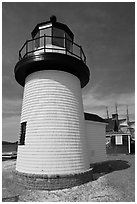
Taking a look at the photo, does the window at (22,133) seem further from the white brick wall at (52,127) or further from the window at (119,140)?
the window at (119,140)

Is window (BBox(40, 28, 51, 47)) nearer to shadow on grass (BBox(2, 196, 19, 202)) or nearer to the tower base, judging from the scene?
the tower base

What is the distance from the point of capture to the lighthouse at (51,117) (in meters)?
7.34

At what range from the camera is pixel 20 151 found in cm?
843

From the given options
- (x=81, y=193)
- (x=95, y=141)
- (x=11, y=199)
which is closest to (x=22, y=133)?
(x=11, y=199)

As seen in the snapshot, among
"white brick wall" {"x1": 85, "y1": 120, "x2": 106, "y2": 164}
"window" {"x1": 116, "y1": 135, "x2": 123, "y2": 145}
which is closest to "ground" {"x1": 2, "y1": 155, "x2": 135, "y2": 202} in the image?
"white brick wall" {"x1": 85, "y1": 120, "x2": 106, "y2": 164}

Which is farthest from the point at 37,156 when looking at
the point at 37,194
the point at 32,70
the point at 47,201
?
the point at 32,70

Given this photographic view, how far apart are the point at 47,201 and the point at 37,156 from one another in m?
1.92

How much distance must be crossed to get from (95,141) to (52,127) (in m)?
5.19

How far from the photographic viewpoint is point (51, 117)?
7770 millimetres

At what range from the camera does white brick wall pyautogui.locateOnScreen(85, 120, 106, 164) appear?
1155 cm

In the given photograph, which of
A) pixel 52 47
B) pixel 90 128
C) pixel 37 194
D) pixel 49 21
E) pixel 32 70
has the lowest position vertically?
pixel 37 194

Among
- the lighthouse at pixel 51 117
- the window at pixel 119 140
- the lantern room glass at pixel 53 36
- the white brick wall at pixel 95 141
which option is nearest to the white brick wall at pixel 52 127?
the lighthouse at pixel 51 117

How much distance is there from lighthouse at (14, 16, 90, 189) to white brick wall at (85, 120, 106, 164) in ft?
9.58

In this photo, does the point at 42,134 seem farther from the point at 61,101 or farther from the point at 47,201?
the point at 47,201
